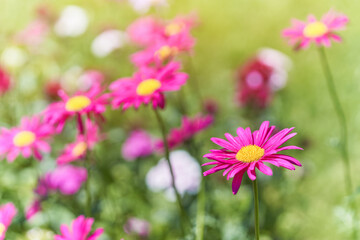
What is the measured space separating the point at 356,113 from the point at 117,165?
2.51 feet

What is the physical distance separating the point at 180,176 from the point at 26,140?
41cm

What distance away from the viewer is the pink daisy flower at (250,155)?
1.67ft

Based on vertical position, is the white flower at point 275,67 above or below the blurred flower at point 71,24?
below

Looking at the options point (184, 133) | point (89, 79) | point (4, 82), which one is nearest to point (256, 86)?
point (184, 133)

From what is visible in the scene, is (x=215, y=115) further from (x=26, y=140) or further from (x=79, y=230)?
(x=79, y=230)

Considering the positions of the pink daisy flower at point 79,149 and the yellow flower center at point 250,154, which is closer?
the yellow flower center at point 250,154

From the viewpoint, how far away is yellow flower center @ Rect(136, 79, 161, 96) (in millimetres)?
715

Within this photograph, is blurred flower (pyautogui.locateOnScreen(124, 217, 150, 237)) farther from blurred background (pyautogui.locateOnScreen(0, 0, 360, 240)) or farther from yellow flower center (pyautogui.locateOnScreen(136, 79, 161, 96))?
yellow flower center (pyautogui.locateOnScreen(136, 79, 161, 96))

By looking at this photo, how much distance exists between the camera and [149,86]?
0.73 meters

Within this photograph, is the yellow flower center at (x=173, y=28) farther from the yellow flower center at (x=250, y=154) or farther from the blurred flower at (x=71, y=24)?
the blurred flower at (x=71, y=24)

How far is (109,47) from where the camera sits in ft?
5.40

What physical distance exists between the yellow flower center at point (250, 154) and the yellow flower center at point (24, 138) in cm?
47

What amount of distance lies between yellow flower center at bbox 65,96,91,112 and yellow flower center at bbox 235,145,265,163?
0.32 m

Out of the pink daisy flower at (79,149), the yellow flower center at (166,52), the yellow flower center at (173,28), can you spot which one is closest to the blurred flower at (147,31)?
the yellow flower center at (173,28)
